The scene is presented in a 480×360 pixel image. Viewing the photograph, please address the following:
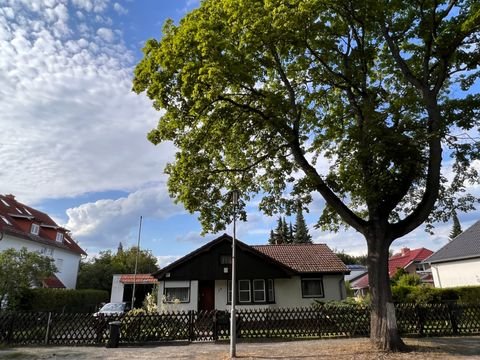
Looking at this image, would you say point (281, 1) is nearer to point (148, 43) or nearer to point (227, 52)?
point (227, 52)

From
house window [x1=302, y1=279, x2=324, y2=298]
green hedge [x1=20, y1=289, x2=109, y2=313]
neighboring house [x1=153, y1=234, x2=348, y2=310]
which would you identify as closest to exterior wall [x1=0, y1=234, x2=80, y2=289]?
green hedge [x1=20, y1=289, x2=109, y2=313]

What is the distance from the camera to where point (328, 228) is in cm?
1573

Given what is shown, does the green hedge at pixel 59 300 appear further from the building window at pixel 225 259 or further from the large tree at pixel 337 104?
the large tree at pixel 337 104

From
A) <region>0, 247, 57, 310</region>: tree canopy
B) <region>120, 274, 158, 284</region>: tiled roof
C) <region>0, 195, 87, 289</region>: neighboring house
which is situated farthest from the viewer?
<region>120, 274, 158, 284</region>: tiled roof

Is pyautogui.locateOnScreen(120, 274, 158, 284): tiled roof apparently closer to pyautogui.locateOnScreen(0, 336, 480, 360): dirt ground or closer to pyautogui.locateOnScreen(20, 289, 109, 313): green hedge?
pyautogui.locateOnScreen(20, 289, 109, 313): green hedge

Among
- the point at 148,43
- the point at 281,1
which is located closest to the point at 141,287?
the point at 148,43

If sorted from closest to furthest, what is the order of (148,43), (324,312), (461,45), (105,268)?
(461,45)
(148,43)
(324,312)
(105,268)

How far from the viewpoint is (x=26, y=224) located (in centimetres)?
3488

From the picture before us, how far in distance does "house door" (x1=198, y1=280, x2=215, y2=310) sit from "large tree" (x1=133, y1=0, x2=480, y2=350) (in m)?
12.5

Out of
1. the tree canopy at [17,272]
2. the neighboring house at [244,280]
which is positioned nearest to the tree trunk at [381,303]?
the neighboring house at [244,280]

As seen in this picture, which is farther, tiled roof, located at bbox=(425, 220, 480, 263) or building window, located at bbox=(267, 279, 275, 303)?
tiled roof, located at bbox=(425, 220, 480, 263)

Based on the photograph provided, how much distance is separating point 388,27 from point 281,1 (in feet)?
14.4

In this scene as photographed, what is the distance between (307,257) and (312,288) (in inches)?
95.8

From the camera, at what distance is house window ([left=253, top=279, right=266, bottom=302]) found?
81.4ft
